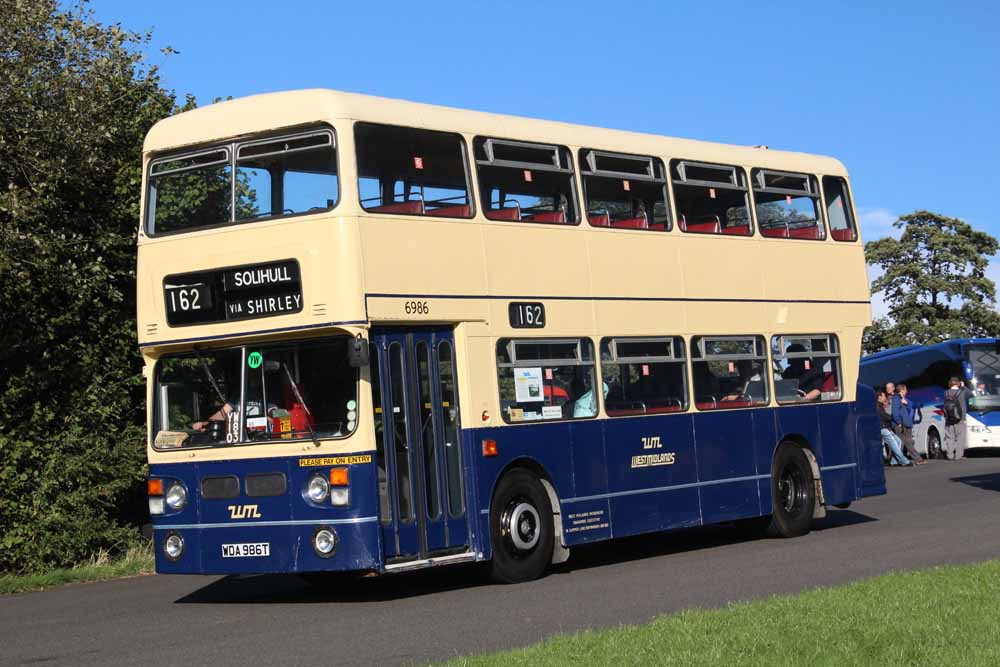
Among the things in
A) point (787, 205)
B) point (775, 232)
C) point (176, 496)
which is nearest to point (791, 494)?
point (775, 232)

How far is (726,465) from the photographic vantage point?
1773 cm

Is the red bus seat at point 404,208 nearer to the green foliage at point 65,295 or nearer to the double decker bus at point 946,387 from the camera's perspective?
the green foliage at point 65,295

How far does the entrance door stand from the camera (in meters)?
13.5

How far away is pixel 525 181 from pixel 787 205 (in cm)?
499

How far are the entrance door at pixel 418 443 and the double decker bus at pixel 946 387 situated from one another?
25.8m

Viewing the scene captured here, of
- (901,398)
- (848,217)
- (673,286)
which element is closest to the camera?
(673,286)

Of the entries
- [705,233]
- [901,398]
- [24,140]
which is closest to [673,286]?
[705,233]

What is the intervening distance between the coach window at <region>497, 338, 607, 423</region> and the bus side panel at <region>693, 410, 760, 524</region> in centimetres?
195

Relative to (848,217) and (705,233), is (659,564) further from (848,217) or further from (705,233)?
(848,217)

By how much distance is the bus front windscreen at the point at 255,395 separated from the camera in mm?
13367

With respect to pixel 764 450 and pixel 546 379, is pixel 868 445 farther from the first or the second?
pixel 546 379

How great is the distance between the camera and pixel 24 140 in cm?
1752

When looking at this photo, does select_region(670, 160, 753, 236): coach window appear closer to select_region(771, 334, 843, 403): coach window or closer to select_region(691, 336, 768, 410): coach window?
select_region(691, 336, 768, 410): coach window

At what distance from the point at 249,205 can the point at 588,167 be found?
13.3ft
